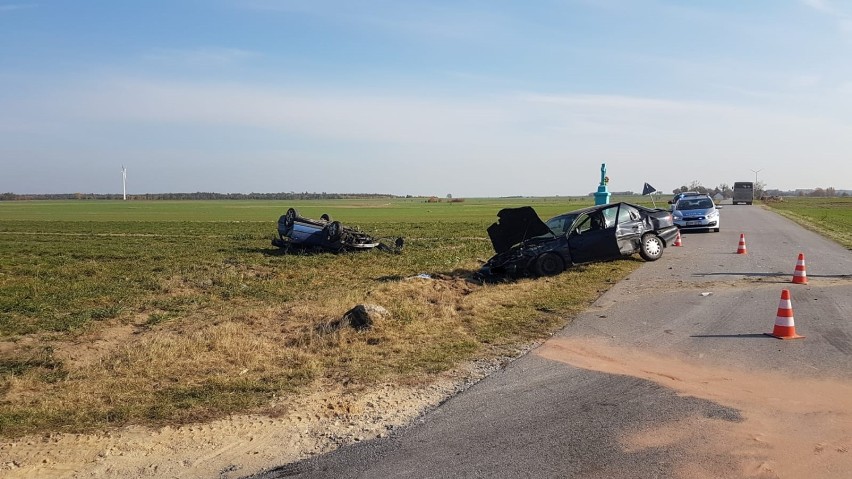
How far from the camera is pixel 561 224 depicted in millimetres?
15164

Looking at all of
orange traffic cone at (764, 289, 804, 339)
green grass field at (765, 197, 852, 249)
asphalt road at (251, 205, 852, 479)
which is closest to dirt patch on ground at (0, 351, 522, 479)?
asphalt road at (251, 205, 852, 479)

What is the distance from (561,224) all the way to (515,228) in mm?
1210

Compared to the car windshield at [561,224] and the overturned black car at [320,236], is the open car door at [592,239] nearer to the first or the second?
the car windshield at [561,224]

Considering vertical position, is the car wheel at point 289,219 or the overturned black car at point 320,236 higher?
the car wheel at point 289,219

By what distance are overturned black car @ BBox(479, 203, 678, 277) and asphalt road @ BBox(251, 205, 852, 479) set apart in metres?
3.54

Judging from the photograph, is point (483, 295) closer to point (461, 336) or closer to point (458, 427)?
point (461, 336)

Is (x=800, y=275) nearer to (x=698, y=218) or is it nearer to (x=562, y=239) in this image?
(x=562, y=239)

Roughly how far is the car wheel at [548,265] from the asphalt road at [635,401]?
3348 mm

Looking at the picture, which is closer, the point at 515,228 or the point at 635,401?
the point at 635,401

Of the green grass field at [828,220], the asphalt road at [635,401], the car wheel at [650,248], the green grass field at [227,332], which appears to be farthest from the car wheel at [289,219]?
the green grass field at [828,220]

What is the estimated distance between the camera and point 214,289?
15.0 meters

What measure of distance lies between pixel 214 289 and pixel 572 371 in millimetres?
10463

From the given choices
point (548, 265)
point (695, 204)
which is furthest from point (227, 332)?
point (695, 204)

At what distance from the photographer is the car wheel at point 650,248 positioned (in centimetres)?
1612
